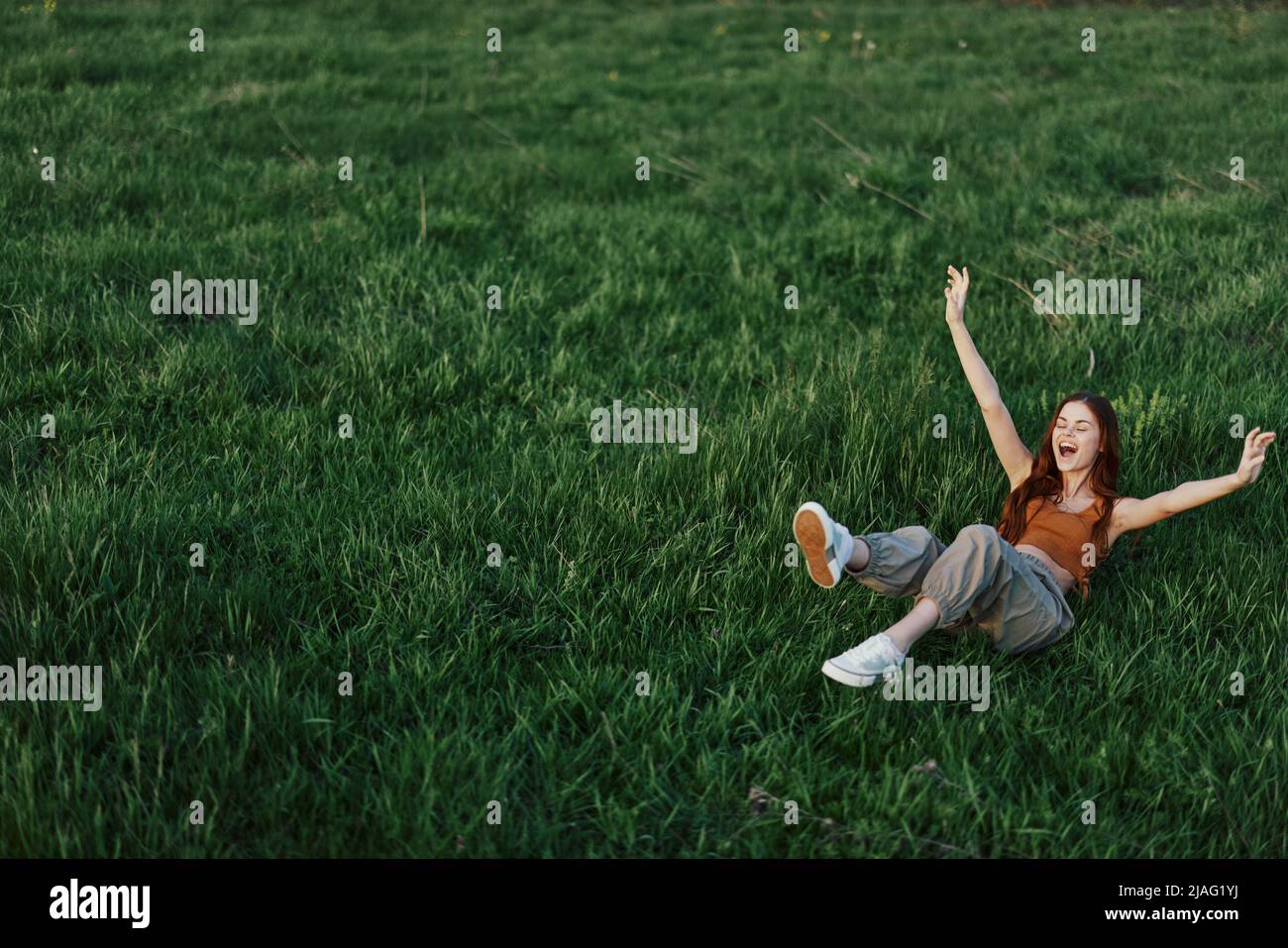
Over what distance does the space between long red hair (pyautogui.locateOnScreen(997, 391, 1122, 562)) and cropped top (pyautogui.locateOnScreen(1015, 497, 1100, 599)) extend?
0.09 ft

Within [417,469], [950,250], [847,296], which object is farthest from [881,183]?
[417,469]

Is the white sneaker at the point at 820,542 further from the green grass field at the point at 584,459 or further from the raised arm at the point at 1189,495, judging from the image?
the raised arm at the point at 1189,495

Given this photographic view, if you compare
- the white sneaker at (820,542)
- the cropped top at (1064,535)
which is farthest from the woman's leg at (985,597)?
the cropped top at (1064,535)

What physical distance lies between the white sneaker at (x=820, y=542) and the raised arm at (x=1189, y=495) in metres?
1.15

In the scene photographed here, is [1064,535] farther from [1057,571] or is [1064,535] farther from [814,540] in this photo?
[814,540]

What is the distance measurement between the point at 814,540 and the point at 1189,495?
4.32 ft

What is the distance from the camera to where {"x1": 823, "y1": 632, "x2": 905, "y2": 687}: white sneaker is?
2.93m

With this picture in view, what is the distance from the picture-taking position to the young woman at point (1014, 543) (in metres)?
3.10

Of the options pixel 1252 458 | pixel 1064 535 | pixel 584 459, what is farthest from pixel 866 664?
pixel 584 459

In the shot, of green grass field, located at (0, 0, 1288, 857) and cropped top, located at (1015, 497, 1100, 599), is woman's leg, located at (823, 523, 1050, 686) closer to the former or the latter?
green grass field, located at (0, 0, 1288, 857)

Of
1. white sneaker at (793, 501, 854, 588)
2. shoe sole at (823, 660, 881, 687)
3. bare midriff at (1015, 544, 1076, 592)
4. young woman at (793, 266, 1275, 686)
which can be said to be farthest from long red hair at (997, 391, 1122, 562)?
shoe sole at (823, 660, 881, 687)

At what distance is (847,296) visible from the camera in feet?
18.7

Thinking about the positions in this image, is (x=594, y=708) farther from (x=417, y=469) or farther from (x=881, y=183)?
(x=881, y=183)

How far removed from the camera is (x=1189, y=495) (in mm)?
3318
